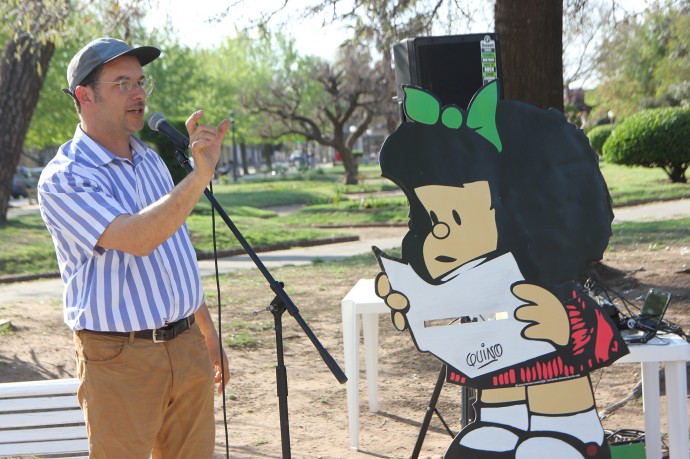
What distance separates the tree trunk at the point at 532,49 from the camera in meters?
7.49

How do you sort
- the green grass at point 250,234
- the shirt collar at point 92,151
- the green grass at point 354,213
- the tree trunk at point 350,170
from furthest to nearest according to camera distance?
the tree trunk at point 350,170 → the green grass at point 354,213 → the green grass at point 250,234 → the shirt collar at point 92,151

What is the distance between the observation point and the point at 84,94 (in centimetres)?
304

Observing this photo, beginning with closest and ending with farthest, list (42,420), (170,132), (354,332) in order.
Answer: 1. (170,132)
2. (42,420)
3. (354,332)

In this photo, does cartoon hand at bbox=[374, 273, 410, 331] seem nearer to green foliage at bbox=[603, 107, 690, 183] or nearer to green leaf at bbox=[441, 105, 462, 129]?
green leaf at bbox=[441, 105, 462, 129]

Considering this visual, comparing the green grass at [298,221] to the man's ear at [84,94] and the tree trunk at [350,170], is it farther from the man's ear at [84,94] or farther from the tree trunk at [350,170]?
the man's ear at [84,94]

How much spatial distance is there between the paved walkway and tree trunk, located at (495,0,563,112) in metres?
6.00

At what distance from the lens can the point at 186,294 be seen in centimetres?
313

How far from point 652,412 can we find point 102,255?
2726mm

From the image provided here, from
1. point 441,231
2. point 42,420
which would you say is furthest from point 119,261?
point 42,420

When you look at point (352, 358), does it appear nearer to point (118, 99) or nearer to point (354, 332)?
point (354, 332)

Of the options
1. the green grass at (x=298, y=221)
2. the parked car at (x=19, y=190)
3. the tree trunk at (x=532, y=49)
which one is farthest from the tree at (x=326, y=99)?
the tree trunk at (x=532, y=49)

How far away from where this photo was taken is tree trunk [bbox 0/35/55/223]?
38.6ft

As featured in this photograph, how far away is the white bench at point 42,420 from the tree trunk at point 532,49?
14.8ft

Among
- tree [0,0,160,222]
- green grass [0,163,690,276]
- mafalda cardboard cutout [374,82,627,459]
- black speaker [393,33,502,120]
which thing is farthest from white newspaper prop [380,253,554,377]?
green grass [0,163,690,276]
